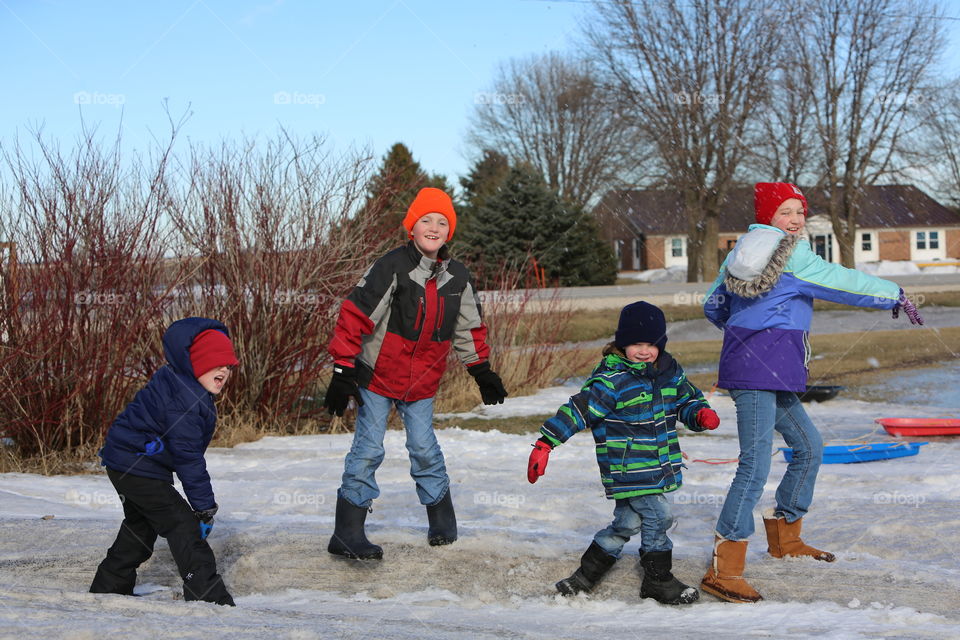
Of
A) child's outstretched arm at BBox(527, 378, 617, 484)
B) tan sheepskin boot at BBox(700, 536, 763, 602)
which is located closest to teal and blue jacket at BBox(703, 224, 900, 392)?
child's outstretched arm at BBox(527, 378, 617, 484)

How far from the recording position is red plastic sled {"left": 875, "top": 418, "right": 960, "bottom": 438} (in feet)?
26.3

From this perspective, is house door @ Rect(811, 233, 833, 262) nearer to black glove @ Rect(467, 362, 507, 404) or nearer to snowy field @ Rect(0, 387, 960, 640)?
snowy field @ Rect(0, 387, 960, 640)

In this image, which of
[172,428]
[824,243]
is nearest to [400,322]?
[172,428]

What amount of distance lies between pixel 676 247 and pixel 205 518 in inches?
2194

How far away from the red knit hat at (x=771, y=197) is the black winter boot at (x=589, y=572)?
1.73 m

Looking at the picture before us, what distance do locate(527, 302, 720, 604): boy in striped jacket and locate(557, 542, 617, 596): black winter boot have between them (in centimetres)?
2

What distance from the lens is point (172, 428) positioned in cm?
398

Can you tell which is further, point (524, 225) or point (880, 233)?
point (880, 233)

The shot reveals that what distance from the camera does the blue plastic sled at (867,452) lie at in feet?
23.8

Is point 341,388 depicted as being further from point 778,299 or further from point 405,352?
point 778,299

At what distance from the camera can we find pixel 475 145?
44781mm

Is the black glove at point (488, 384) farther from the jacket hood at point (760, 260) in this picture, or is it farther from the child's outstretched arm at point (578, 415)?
the jacket hood at point (760, 260)

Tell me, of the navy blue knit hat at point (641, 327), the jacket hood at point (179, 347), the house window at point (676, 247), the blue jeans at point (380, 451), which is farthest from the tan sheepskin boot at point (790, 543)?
the house window at point (676, 247)

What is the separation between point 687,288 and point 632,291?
69.3 inches
